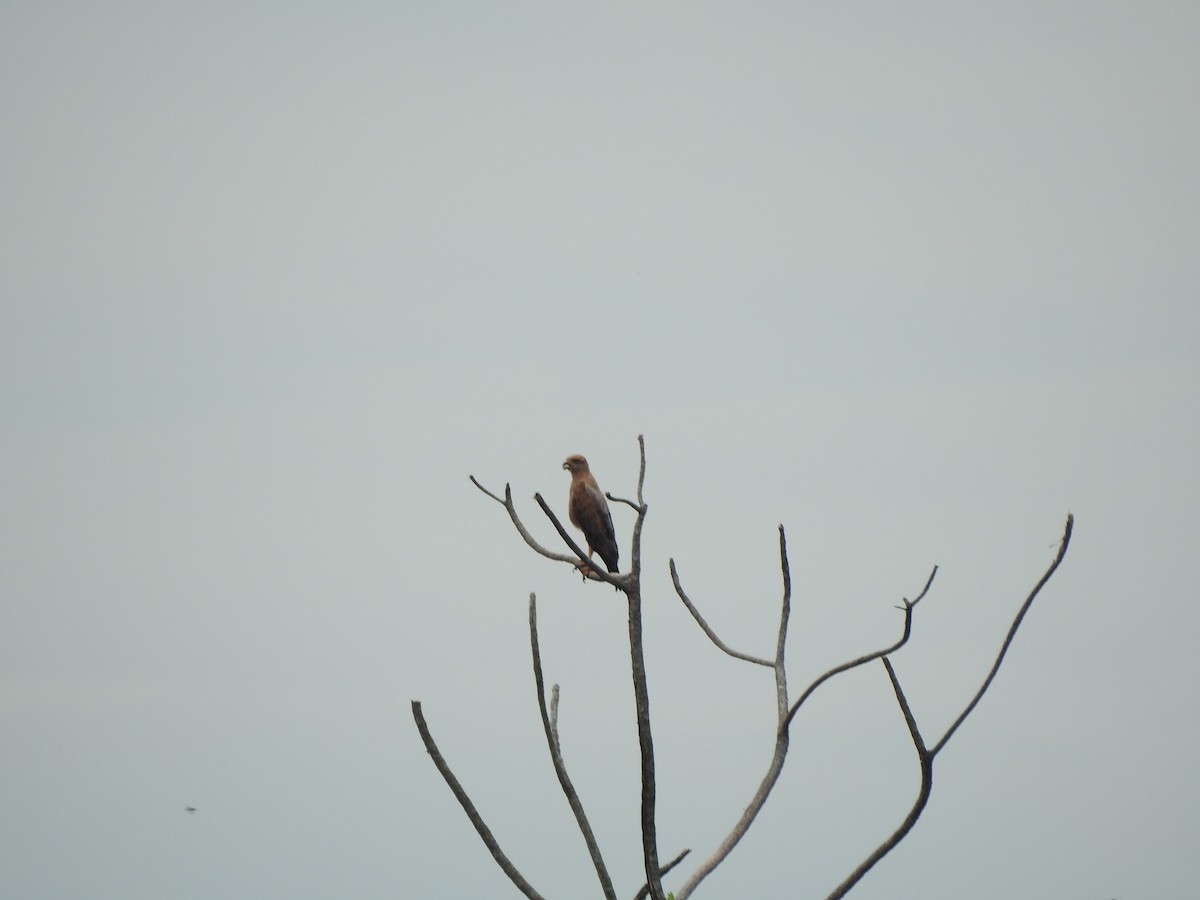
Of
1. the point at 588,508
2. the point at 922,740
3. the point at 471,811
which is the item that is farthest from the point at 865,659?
the point at 588,508

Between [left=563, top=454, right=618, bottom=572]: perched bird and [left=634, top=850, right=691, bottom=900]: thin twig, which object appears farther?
[left=563, top=454, right=618, bottom=572]: perched bird

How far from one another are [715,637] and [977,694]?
1.20 metres

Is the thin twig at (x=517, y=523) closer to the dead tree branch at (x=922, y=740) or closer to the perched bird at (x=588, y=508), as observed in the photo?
the dead tree branch at (x=922, y=740)

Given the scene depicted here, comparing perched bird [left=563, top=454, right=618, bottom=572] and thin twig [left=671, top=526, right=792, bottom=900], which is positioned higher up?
perched bird [left=563, top=454, right=618, bottom=572]

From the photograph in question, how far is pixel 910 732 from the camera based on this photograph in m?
4.70

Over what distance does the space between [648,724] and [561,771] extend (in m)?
0.64

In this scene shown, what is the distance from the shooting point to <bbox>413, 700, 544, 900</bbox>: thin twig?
4977mm

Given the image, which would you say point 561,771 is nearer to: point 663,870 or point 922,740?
point 663,870

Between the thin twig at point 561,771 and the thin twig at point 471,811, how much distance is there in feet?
0.97

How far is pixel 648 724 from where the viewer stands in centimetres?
493

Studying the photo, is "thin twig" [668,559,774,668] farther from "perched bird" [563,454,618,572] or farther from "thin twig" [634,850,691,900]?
"perched bird" [563,454,618,572]

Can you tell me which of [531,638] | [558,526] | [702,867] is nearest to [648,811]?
[702,867]

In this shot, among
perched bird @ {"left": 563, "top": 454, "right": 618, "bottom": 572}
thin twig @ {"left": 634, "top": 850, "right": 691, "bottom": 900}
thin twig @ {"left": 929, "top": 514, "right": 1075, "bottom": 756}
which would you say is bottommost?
thin twig @ {"left": 634, "top": 850, "right": 691, "bottom": 900}

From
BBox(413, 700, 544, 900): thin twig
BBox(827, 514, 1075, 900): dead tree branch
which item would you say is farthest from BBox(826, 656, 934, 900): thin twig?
BBox(413, 700, 544, 900): thin twig
